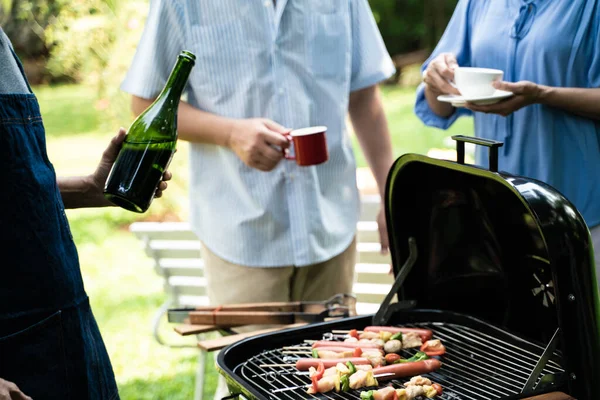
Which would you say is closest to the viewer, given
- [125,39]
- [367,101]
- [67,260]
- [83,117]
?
[67,260]

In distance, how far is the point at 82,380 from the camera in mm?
1740

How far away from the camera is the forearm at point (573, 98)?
7.47 ft

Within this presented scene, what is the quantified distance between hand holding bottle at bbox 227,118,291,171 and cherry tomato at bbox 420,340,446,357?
2.57 feet

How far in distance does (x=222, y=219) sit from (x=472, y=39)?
40.5 inches

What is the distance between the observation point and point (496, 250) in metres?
1.99

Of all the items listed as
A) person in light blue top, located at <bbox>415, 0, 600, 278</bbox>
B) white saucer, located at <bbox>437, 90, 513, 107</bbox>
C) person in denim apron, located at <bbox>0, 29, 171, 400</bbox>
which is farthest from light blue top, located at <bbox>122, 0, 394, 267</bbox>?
person in denim apron, located at <bbox>0, 29, 171, 400</bbox>

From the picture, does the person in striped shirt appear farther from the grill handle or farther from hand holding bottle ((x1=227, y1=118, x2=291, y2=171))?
the grill handle

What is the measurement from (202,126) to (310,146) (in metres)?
0.44

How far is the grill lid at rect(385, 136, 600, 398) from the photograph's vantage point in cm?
153

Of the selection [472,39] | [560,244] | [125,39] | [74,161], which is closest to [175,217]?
[125,39]

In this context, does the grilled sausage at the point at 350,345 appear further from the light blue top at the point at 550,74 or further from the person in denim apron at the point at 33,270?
the light blue top at the point at 550,74

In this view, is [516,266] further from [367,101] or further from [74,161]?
[74,161]

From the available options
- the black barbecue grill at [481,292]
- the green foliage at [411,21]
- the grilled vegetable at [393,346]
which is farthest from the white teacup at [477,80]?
the green foliage at [411,21]

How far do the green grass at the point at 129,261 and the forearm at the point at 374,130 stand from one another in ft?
6.62
